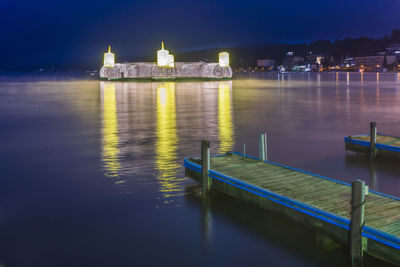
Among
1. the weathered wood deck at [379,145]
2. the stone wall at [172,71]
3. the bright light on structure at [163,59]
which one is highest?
the bright light on structure at [163,59]

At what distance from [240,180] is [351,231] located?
3.32 metres

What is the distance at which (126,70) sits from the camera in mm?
102750

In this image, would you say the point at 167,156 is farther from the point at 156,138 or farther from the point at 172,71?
the point at 172,71

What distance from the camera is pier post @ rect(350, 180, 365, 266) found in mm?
7289

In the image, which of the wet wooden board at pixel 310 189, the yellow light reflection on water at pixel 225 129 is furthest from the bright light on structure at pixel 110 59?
the wet wooden board at pixel 310 189

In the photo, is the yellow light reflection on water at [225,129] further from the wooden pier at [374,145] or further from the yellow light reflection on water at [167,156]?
the wooden pier at [374,145]

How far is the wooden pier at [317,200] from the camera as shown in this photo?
7.32 metres

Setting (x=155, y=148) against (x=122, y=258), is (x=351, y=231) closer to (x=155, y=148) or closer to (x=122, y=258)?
(x=122, y=258)

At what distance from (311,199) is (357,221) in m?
1.63

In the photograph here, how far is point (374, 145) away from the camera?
14805 mm

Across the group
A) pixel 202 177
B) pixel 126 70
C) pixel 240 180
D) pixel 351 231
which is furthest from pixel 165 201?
pixel 126 70

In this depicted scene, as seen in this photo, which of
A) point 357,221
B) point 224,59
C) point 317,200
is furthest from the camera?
point 224,59

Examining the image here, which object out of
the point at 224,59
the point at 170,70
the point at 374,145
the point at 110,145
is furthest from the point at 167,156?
the point at 224,59

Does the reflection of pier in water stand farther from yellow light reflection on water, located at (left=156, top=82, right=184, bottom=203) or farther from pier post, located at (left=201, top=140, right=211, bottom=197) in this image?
pier post, located at (left=201, top=140, right=211, bottom=197)
